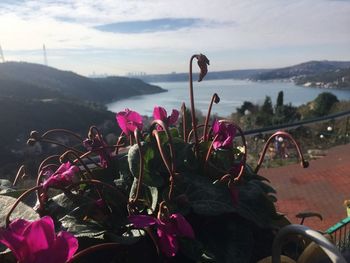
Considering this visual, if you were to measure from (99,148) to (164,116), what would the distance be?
0.55ft

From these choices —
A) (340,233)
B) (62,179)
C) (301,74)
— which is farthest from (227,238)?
(301,74)

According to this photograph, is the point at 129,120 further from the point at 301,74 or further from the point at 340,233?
the point at 301,74

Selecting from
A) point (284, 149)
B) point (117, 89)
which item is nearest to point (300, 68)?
point (117, 89)

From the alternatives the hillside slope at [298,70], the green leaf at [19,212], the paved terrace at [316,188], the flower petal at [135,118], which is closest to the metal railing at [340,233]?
the flower petal at [135,118]

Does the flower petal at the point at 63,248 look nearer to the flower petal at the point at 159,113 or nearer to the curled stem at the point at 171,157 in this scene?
the curled stem at the point at 171,157

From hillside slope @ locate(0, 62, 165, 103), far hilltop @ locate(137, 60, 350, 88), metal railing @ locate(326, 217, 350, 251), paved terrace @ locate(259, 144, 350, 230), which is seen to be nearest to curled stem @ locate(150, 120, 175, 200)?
metal railing @ locate(326, 217, 350, 251)

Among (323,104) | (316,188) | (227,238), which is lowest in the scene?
(323,104)

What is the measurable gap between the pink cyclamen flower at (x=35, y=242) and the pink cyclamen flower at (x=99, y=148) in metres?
0.34

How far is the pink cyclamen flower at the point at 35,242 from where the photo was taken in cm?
49

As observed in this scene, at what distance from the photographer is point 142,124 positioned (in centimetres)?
90

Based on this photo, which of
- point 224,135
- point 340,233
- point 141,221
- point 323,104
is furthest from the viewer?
point 323,104

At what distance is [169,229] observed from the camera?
64 cm

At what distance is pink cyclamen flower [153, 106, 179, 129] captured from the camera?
0.91 metres

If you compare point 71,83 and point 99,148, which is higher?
point 99,148
